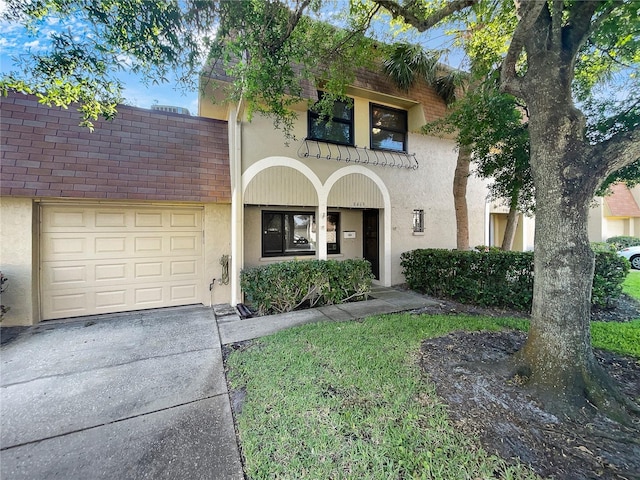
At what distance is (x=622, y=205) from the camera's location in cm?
1856

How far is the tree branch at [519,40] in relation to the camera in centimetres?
261

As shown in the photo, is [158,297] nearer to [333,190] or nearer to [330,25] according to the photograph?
[333,190]

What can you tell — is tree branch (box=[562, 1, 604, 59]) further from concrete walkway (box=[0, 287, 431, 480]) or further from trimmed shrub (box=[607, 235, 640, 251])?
trimmed shrub (box=[607, 235, 640, 251])

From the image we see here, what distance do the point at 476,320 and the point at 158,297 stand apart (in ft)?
22.9

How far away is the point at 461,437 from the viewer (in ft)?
7.43

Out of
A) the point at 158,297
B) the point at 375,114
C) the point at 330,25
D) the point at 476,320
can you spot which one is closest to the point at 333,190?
the point at 375,114

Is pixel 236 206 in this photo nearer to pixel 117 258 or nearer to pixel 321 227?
pixel 321 227

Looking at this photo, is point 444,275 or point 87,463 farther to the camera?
point 444,275

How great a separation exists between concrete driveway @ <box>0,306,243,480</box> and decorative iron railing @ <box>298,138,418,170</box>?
5.18 m

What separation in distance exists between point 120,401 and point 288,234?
5.87 m

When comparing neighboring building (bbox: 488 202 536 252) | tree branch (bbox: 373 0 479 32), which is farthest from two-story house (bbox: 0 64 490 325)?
neighboring building (bbox: 488 202 536 252)

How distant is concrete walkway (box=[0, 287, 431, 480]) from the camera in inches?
83.3

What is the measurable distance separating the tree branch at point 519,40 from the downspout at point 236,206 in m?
5.13

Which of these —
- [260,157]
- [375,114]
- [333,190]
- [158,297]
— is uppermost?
[375,114]
